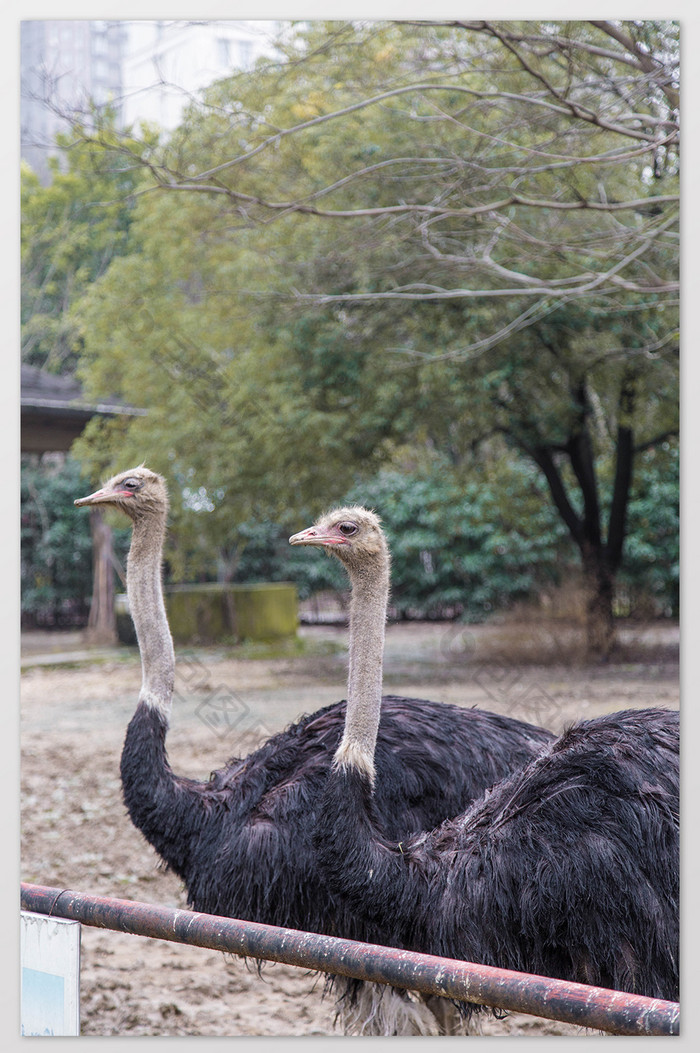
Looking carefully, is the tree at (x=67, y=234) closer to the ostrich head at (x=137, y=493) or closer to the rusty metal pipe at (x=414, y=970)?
the ostrich head at (x=137, y=493)

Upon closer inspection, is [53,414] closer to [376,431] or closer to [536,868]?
[376,431]

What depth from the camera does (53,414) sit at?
21.8ft

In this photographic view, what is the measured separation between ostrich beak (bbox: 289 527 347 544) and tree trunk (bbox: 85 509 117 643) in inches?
224

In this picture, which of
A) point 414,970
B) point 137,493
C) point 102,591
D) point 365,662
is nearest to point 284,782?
point 365,662

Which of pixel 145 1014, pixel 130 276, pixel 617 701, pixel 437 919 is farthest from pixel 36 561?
pixel 437 919

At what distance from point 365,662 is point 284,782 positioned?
382mm

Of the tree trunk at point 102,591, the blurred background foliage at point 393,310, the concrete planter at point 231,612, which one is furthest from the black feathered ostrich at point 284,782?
the concrete planter at point 231,612

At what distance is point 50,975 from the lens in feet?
6.89

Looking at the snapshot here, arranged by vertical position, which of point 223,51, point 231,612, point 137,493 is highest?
point 223,51

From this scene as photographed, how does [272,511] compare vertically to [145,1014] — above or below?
above

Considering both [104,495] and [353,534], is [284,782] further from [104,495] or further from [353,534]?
[104,495]

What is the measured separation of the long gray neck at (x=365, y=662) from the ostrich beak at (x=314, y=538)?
0.08 m

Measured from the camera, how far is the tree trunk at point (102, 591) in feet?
24.6

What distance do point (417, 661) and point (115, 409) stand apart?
2.51 m
